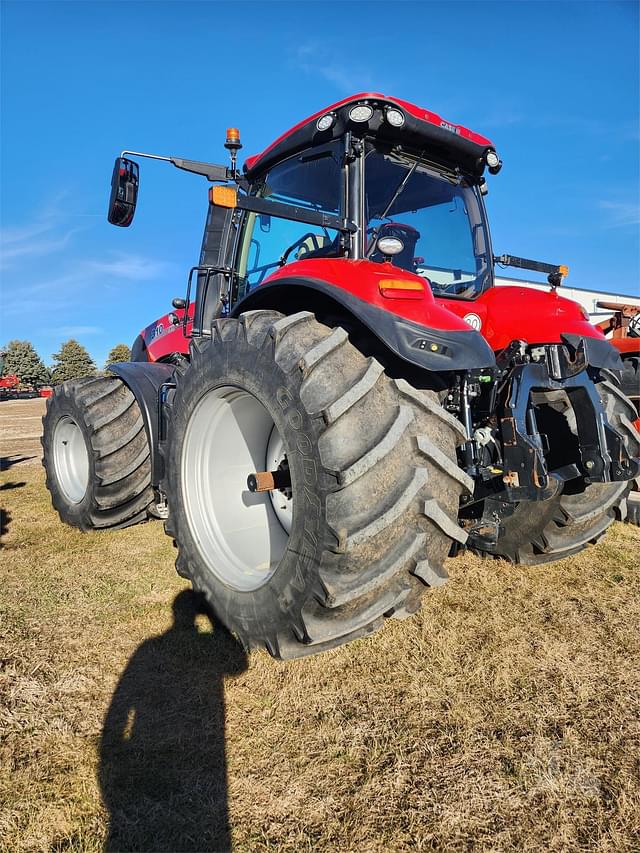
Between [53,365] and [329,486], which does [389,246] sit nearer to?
[329,486]

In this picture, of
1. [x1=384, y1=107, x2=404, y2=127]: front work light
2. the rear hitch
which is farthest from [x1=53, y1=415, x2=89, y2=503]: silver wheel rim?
the rear hitch

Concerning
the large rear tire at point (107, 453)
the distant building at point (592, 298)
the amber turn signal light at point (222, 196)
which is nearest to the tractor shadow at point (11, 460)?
the large rear tire at point (107, 453)

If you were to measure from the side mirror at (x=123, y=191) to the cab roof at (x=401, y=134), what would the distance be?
773 mm

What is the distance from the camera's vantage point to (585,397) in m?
2.32

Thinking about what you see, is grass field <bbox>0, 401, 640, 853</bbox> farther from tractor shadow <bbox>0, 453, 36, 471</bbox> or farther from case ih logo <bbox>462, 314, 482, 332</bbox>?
tractor shadow <bbox>0, 453, 36, 471</bbox>

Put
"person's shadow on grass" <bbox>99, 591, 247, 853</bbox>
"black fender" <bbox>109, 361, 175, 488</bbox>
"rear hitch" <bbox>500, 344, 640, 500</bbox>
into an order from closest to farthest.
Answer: "person's shadow on grass" <bbox>99, 591, 247, 853</bbox>, "rear hitch" <bbox>500, 344, 640, 500</bbox>, "black fender" <bbox>109, 361, 175, 488</bbox>

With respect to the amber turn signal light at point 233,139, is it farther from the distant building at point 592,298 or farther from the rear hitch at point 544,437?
the distant building at point 592,298

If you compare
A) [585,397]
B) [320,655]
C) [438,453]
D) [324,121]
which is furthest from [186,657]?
[324,121]

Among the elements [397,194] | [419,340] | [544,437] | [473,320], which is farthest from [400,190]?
[544,437]

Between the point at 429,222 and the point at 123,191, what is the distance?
1791 mm

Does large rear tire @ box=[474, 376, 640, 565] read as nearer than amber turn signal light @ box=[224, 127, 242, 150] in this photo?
Yes

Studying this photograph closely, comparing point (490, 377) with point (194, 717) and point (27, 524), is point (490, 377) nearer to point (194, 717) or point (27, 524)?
point (194, 717)

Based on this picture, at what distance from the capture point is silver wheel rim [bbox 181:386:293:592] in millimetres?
2581

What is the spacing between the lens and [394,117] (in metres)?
2.47
